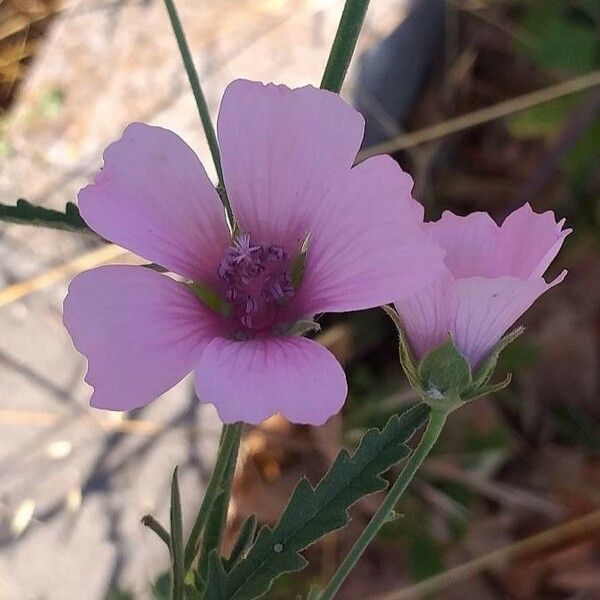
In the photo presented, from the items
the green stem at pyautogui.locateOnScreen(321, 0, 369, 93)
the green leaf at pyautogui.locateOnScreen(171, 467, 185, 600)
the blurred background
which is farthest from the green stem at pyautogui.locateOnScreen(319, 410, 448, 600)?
the blurred background

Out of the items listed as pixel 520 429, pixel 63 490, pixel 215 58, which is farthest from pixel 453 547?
pixel 215 58

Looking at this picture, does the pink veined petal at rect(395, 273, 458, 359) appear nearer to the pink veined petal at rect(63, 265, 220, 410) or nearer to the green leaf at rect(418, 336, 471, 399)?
the green leaf at rect(418, 336, 471, 399)

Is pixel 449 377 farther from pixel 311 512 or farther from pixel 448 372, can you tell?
pixel 311 512

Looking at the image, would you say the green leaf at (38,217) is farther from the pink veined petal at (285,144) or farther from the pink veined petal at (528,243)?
the pink veined petal at (528,243)

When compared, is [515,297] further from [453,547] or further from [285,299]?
[453,547]

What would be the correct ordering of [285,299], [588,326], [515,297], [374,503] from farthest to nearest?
1. [588,326]
2. [374,503]
3. [285,299]
4. [515,297]

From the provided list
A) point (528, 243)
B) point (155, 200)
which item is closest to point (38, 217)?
point (155, 200)
